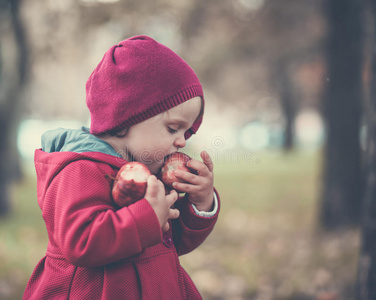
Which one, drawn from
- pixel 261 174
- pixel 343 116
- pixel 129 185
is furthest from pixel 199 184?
pixel 261 174

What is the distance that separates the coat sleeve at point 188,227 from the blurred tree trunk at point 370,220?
1.45 m

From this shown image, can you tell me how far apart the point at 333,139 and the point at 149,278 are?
4679mm

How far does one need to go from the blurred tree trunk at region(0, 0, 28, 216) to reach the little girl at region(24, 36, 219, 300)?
5528mm

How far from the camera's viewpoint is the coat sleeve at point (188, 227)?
5.86 feet

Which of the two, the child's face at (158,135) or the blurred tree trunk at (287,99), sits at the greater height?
the blurred tree trunk at (287,99)

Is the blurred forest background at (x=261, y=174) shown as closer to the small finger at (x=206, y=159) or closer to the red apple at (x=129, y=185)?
the small finger at (x=206, y=159)

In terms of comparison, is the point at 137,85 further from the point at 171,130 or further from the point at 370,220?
the point at 370,220

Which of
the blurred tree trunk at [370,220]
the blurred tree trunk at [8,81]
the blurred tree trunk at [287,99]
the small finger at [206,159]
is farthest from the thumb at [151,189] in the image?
the blurred tree trunk at [287,99]

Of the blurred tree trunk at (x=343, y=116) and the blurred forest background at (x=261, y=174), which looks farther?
the blurred tree trunk at (x=343, y=116)

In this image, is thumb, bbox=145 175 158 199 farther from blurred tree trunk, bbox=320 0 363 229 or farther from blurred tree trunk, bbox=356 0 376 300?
blurred tree trunk, bbox=320 0 363 229

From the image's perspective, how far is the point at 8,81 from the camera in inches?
261

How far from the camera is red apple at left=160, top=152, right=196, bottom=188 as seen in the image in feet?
5.47

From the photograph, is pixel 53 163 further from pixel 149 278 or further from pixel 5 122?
pixel 5 122

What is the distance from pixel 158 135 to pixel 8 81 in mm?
6007
